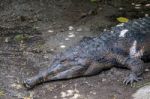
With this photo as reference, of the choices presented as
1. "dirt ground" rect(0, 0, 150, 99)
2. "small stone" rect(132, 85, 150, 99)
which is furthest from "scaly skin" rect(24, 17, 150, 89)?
"small stone" rect(132, 85, 150, 99)

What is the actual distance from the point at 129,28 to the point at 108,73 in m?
0.87

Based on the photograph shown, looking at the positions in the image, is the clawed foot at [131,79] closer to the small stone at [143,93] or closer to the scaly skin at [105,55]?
the scaly skin at [105,55]

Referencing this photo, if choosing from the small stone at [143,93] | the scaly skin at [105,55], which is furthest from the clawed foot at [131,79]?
the small stone at [143,93]

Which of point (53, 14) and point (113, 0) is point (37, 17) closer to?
point (53, 14)

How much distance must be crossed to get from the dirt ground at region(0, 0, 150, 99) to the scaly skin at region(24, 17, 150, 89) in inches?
4.5

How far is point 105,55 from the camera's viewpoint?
6070 millimetres

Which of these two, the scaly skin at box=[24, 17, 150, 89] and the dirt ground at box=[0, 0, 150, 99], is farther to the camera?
the scaly skin at box=[24, 17, 150, 89]

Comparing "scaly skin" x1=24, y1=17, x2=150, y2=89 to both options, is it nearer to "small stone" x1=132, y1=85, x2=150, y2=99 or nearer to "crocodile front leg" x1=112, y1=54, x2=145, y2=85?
"crocodile front leg" x1=112, y1=54, x2=145, y2=85

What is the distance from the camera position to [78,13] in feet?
26.1

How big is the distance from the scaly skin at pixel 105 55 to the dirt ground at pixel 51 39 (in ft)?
0.37

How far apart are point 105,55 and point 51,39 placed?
1300 mm

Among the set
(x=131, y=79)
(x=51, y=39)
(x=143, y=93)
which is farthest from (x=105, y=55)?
(x=51, y=39)

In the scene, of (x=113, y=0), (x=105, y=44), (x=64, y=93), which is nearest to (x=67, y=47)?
(x=105, y=44)

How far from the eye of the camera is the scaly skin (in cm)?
586
